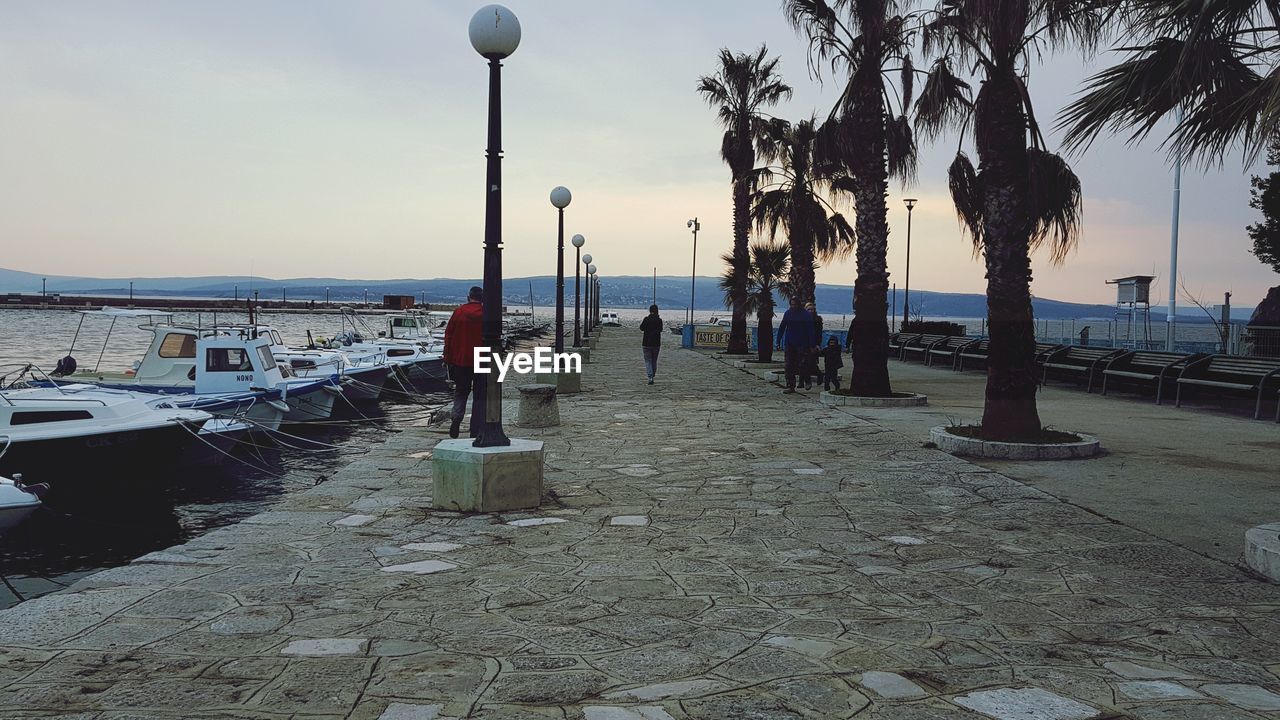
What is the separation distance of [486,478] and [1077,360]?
17.6 meters

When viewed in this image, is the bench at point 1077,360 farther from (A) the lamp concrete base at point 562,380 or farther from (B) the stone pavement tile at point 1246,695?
(B) the stone pavement tile at point 1246,695

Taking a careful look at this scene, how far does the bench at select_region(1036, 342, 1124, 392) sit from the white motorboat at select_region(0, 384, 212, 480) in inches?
674

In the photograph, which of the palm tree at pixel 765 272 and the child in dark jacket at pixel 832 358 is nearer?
the child in dark jacket at pixel 832 358

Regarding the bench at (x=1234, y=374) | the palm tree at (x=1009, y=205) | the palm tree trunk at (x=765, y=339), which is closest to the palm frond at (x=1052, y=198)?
the palm tree at (x=1009, y=205)

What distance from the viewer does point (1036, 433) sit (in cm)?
1082

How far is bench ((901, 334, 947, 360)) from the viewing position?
2962 centimetres

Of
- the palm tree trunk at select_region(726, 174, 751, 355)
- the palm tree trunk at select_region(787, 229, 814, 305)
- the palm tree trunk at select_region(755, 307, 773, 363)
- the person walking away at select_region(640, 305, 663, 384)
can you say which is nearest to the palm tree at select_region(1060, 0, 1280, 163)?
the person walking away at select_region(640, 305, 663, 384)

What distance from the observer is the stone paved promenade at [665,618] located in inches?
149

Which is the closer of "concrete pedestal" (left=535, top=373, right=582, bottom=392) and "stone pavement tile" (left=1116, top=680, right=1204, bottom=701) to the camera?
"stone pavement tile" (left=1116, top=680, right=1204, bottom=701)

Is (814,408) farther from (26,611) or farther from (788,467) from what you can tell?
(26,611)

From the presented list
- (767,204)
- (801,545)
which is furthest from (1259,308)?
(801,545)

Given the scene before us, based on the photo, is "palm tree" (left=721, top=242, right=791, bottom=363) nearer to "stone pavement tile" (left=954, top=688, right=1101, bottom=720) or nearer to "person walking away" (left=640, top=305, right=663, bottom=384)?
"person walking away" (left=640, top=305, right=663, bottom=384)

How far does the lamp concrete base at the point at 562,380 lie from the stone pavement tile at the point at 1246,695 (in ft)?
50.0

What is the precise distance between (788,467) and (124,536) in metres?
8.46
